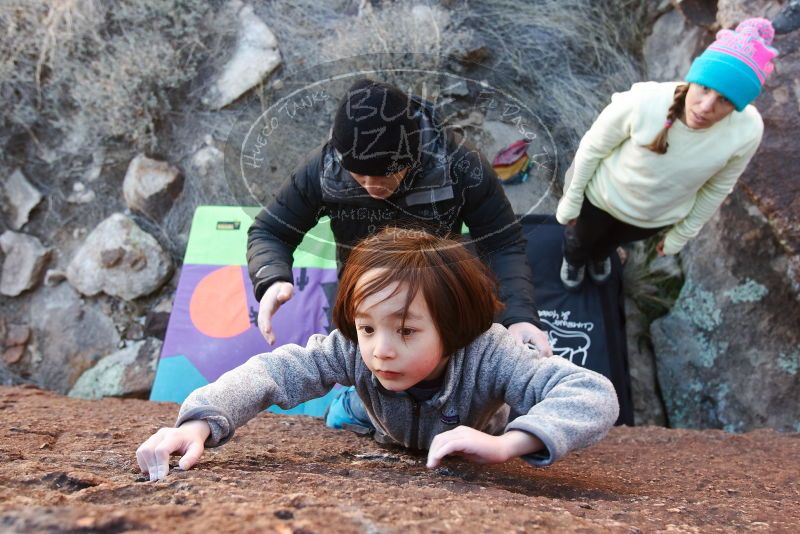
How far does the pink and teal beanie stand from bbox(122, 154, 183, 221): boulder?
105 inches

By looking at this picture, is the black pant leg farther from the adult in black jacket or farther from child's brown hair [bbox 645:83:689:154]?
the adult in black jacket

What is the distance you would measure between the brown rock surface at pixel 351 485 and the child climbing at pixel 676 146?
816mm

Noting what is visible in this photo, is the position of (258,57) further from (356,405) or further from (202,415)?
(202,415)

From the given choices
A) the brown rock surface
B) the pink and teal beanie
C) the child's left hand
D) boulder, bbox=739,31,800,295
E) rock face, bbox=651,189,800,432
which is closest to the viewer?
the brown rock surface

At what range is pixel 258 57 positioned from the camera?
2.46 metres

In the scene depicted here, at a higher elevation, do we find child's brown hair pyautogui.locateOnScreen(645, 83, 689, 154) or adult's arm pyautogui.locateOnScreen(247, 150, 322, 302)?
child's brown hair pyautogui.locateOnScreen(645, 83, 689, 154)

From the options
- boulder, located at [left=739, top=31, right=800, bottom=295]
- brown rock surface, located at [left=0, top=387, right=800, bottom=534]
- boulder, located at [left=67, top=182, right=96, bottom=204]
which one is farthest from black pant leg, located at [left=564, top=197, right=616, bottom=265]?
boulder, located at [left=67, top=182, right=96, bottom=204]

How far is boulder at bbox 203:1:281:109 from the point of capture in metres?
2.33

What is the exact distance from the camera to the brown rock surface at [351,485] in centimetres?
79

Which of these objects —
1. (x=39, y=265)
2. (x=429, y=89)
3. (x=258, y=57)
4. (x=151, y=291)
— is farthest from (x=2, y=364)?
(x=429, y=89)

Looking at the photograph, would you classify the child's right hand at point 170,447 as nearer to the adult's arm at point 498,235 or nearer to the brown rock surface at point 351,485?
the brown rock surface at point 351,485

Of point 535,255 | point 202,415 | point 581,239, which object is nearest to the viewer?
point 202,415

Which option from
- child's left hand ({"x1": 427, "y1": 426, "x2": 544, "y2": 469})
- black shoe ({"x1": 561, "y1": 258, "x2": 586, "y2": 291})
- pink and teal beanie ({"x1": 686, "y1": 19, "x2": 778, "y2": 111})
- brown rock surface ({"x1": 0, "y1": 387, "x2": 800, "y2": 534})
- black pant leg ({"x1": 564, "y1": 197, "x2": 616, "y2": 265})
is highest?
pink and teal beanie ({"x1": 686, "y1": 19, "x2": 778, "y2": 111})

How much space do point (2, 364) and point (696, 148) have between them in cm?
361
